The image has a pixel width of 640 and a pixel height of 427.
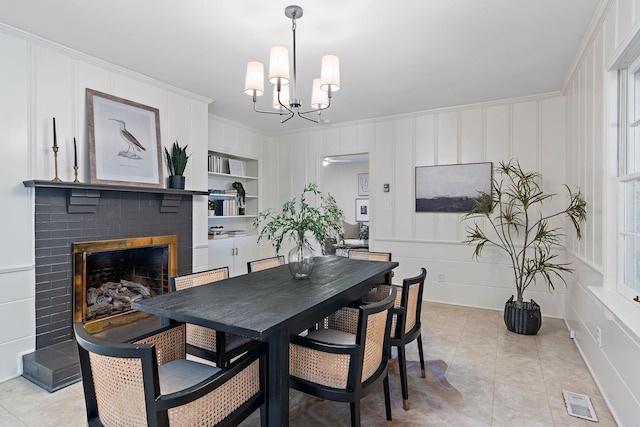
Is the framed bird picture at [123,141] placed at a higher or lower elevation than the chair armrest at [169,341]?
higher

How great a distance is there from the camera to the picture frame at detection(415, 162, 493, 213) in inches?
163

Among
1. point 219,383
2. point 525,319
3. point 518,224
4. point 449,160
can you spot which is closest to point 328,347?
point 219,383

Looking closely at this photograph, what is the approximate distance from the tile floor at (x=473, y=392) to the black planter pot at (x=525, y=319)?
0.28 feet

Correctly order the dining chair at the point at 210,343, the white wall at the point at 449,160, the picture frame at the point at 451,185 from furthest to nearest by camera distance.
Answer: the picture frame at the point at 451,185
the white wall at the point at 449,160
the dining chair at the point at 210,343

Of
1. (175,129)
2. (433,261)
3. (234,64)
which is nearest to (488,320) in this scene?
(433,261)

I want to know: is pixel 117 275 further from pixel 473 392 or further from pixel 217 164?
pixel 473 392

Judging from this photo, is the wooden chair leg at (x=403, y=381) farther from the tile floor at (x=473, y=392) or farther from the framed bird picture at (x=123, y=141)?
the framed bird picture at (x=123, y=141)

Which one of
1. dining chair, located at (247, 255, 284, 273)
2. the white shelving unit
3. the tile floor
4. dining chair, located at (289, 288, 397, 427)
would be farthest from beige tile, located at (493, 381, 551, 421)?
the white shelving unit

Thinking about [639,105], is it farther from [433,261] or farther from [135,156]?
[135,156]

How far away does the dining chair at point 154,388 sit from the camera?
109 centimetres

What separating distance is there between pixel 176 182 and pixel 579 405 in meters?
3.72

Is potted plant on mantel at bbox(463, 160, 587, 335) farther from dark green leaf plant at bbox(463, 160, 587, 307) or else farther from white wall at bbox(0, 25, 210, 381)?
white wall at bbox(0, 25, 210, 381)

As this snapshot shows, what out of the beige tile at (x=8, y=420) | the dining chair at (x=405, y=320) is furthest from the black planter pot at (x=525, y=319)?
the beige tile at (x=8, y=420)

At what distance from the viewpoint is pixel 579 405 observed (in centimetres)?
211
